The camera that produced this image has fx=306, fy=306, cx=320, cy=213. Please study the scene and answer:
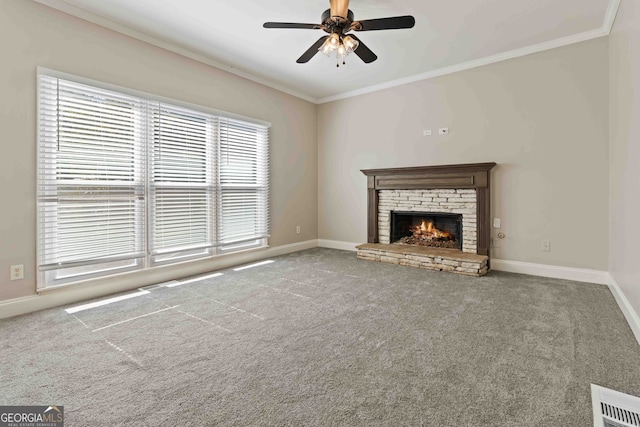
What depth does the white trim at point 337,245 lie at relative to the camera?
18.0 feet

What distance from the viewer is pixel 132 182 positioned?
131 inches

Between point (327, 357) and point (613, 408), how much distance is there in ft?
4.62

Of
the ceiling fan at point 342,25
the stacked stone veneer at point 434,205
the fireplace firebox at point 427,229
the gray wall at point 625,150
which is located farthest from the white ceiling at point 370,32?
the fireplace firebox at point 427,229

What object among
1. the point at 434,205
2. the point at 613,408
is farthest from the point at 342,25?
the point at 613,408

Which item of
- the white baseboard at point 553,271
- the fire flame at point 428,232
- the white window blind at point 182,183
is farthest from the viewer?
the fire flame at point 428,232

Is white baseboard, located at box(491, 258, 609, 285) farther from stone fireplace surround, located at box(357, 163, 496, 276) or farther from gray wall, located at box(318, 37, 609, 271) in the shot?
stone fireplace surround, located at box(357, 163, 496, 276)

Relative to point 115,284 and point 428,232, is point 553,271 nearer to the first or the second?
point 428,232

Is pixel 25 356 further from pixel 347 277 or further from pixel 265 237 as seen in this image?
pixel 265 237

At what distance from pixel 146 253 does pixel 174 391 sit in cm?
229

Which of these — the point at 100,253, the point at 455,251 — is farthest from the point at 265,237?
the point at 455,251

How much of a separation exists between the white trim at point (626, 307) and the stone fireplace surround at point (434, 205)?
116cm

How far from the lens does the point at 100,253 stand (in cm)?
311

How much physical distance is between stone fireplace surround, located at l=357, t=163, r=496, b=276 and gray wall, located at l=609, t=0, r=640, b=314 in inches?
47.1

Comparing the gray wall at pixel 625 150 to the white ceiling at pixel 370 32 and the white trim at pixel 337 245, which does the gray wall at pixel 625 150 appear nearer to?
the white ceiling at pixel 370 32
